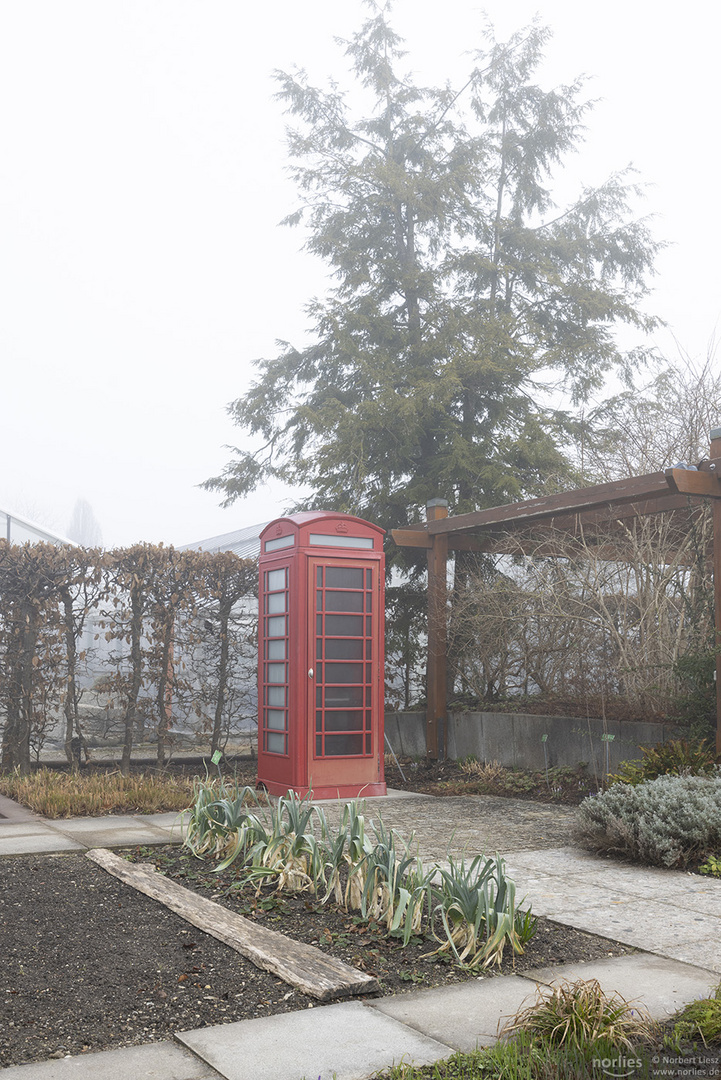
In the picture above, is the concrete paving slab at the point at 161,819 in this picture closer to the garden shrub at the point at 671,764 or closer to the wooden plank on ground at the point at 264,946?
the wooden plank on ground at the point at 264,946

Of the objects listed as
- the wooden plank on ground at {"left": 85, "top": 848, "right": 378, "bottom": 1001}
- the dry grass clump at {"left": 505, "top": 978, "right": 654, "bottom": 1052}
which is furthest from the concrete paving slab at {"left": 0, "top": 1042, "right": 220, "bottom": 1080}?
the dry grass clump at {"left": 505, "top": 978, "right": 654, "bottom": 1052}

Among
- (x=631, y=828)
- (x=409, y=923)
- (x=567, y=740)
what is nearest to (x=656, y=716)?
(x=567, y=740)

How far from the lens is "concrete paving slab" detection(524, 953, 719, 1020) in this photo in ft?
9.34

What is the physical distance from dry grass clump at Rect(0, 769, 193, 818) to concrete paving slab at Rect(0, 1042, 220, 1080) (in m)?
4.46

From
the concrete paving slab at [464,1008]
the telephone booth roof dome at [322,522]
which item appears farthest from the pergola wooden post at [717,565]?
the concrete paving slab at [464,1008]

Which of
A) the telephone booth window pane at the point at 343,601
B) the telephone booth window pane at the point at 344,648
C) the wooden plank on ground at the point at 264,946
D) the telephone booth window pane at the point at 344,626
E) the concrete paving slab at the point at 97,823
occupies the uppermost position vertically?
the telephone booth window pane at the point at 343,601

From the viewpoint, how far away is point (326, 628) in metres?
7.80

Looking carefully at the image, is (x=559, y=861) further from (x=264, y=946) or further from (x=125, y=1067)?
(x=125, y=1067)

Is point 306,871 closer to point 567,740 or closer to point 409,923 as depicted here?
point 409,923

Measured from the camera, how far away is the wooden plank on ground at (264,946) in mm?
3000

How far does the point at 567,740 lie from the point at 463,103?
39.3ft

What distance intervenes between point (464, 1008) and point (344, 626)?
17.0 ft

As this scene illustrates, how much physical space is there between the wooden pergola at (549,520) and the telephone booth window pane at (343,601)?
1791mm

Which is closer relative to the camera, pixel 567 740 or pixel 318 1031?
pixel 318 1031
